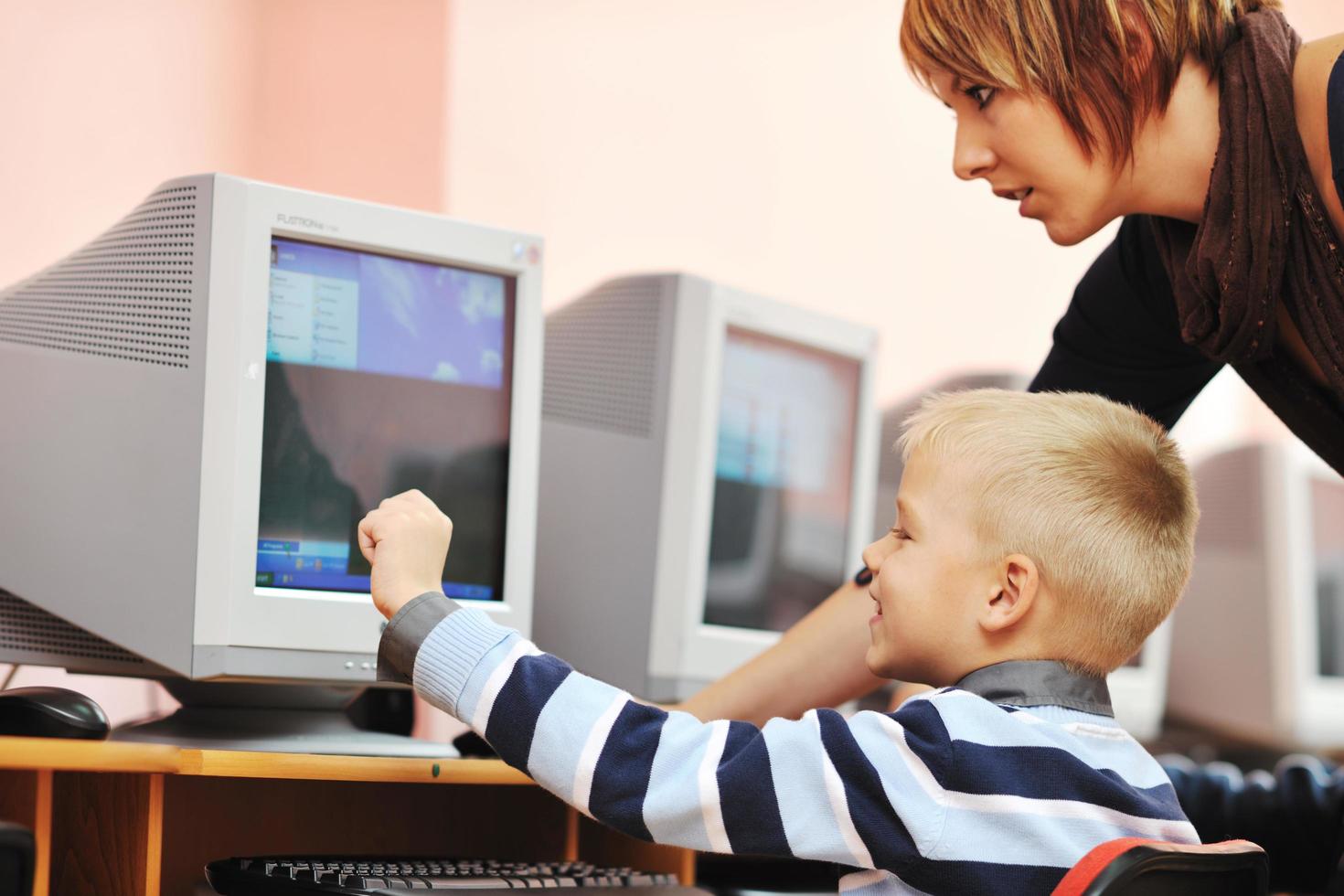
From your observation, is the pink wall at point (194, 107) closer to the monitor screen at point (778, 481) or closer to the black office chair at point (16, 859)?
the monitor screen at point (778, 481)

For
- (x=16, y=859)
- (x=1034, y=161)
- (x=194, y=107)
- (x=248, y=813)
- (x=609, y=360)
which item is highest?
(x=194, y=107)

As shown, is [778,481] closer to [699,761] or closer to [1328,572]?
[699,761]

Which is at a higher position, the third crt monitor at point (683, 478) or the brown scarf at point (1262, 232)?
the brown scarf at point (1262, 232)

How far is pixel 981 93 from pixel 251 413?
2.39 ft

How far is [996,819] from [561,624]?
→ 95 centimetres

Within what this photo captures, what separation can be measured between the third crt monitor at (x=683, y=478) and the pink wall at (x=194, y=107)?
2.47 ft

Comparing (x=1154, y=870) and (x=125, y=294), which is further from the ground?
(x=125, y=294)

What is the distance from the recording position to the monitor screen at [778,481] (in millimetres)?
1862

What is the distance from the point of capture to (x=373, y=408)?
1.43 metres

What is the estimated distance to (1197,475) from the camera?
Result: 3.09m

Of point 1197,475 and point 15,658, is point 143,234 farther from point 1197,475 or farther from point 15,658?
point 1197,475

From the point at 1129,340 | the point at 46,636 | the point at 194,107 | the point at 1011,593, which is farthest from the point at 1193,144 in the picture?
the point at 194,107

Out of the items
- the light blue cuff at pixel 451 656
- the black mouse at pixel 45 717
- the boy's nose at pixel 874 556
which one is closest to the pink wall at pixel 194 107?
the black mouse at pixel 45 717

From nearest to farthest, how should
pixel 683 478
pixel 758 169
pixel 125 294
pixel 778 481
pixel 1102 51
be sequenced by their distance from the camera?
1. pixel 1102 51
2. pixel 125 294
3. pixel 683 478
4. pixel 778 481
5. pixel 758 169
